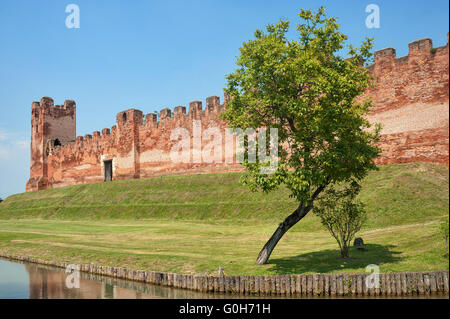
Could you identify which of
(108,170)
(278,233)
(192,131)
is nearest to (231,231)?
(278,233)

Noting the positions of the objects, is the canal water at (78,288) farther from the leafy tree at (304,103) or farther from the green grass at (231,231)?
the leafy tree at (304,103)

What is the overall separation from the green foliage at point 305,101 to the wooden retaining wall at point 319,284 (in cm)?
261

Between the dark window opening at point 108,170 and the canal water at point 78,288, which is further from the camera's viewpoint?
the dark window opening at point 108,170

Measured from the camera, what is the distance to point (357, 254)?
14312mm

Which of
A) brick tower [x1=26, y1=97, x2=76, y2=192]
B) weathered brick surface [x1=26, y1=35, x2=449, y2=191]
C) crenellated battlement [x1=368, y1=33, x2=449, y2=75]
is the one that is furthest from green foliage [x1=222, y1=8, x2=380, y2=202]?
brick tower [x1=26, y1=97, x2=76, y2=192]

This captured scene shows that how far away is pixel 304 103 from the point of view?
12.6m

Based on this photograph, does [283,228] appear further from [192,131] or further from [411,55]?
[192,131]

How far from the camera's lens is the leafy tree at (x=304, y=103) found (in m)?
12.7

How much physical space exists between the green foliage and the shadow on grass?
211 centimetres

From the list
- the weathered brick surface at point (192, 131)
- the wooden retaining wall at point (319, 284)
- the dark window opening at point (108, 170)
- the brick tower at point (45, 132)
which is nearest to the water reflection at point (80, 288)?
the wooden retaining wall at point (319, 284)

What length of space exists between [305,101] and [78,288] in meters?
8.56
